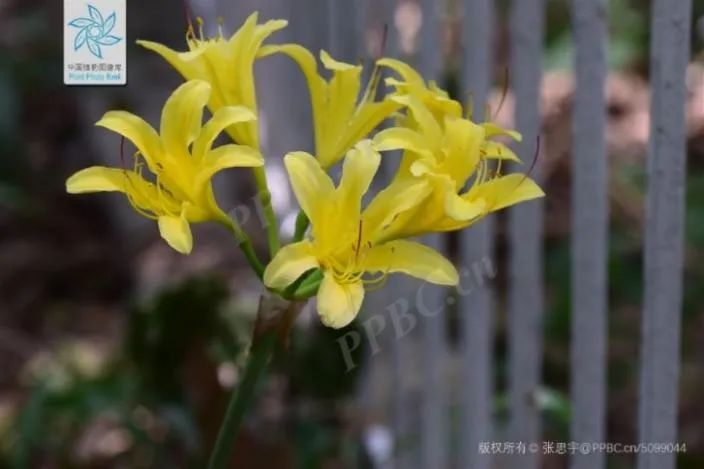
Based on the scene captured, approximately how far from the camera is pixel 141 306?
2.02 meters

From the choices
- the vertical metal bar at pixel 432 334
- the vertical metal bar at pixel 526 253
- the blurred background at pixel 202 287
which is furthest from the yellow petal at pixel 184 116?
the vertical metal bar at pixel 432 334

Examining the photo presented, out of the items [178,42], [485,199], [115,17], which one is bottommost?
[485,199]

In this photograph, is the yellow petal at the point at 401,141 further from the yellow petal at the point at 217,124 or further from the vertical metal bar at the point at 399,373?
the vertical metal bar at the point at 399,373

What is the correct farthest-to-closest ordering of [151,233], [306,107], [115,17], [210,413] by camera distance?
[151,233] < [306,107] < [210,413] < [115,17]

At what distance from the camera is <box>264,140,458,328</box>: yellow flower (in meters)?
0.89

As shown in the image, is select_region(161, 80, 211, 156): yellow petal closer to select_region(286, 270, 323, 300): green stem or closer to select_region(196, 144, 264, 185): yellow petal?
select_region(196, 144, 264, 185): yellow petal

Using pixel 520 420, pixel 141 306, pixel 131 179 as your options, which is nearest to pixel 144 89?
pixel 141 306

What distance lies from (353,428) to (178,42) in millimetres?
909

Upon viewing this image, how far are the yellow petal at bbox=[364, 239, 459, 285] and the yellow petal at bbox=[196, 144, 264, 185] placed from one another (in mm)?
117

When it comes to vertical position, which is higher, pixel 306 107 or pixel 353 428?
pixel 306 107

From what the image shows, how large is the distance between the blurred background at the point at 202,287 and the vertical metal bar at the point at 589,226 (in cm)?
28

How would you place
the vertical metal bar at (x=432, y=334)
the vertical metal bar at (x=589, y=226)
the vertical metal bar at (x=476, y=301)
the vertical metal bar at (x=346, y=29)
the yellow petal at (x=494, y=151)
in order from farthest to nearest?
the vertical metal bar at (x=346, y=29) < the vertical metal bar at (x=432, y=334) < the vertical metal bar at (x=476, y=301) < the vertical metal bar at (x=589, y=226) < the yellow petal at (x=494, y=151)

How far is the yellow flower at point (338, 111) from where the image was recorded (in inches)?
39.2

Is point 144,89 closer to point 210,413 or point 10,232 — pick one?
point 10,232
